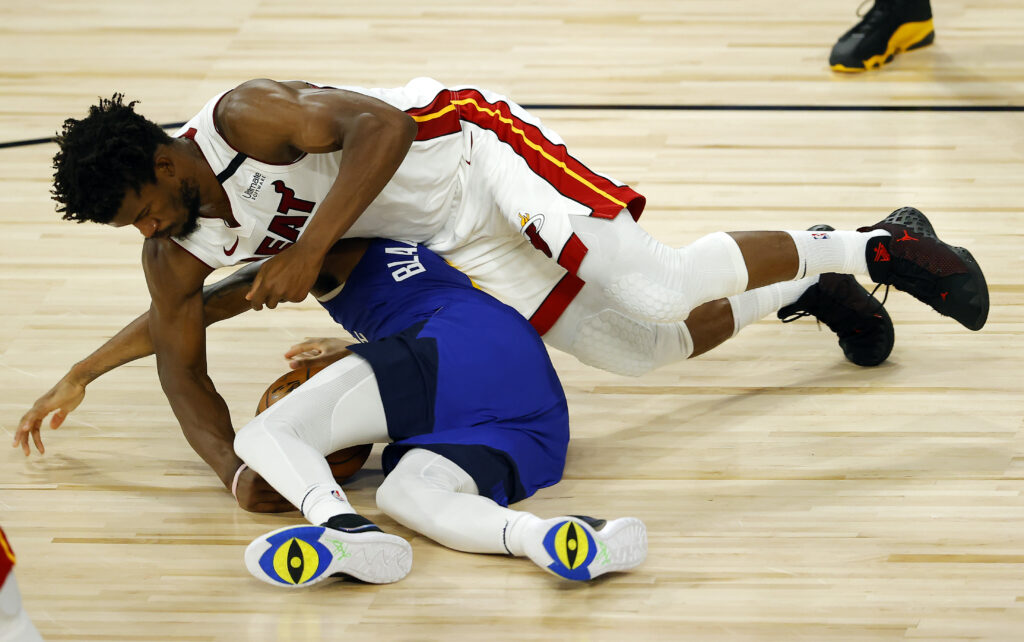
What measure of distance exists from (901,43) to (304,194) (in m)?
2.76

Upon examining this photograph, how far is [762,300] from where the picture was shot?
2.86 m

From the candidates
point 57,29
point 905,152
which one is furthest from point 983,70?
point 57,29

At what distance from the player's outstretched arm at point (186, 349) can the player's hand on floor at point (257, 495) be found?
55 millimetres

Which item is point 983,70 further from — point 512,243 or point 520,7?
point 512,243

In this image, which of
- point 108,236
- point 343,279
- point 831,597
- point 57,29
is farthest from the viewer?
point 57,29

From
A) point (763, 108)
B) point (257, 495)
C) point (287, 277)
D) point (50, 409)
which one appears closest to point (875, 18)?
point (763, 108)

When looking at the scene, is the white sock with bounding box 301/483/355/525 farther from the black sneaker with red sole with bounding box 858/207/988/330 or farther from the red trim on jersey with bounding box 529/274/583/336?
the black sneaker with red sole with bounding box 858/207/988/330

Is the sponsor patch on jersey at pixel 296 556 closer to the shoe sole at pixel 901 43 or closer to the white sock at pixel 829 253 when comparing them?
the white sock at pixel 829 253

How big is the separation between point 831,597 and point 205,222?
1345mm

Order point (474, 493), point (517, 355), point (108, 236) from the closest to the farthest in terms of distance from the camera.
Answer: point (474, 493), point (517, 355), point (108, 236)

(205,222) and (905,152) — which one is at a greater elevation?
(205,222)

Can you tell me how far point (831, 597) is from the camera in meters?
2.12

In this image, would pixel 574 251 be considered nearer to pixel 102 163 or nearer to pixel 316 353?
pixel 316 353

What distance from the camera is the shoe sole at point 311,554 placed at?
209 cm
